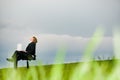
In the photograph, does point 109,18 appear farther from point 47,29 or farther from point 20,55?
point 20,55

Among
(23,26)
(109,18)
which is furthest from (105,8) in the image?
(23,26)

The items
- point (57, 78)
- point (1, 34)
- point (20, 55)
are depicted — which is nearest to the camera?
point (57, 78)

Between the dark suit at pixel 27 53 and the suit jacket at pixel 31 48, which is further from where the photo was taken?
the suit jacket at pixel 31 48

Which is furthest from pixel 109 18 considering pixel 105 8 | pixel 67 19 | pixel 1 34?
pixel 1 34

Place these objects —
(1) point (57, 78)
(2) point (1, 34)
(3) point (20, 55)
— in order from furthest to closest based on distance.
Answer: (2) point (1, 34)
(3) point (20, 55)
(1) point (57, 78)

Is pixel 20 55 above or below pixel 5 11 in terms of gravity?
below

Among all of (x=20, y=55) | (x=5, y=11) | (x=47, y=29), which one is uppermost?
(x=5, y=11)

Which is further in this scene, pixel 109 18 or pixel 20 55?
pixel 109 18

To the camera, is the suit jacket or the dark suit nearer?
the dark suit

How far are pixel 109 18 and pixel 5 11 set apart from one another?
104 centimetres

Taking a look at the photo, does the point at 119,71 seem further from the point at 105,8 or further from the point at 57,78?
the point at 105,8

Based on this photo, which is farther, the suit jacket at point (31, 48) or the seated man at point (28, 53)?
the suit jacket at point (31, 48)

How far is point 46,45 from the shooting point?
112 inches

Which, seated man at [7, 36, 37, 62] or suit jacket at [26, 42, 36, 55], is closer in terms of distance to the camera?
seated man at [7, 36, 37, 62]
